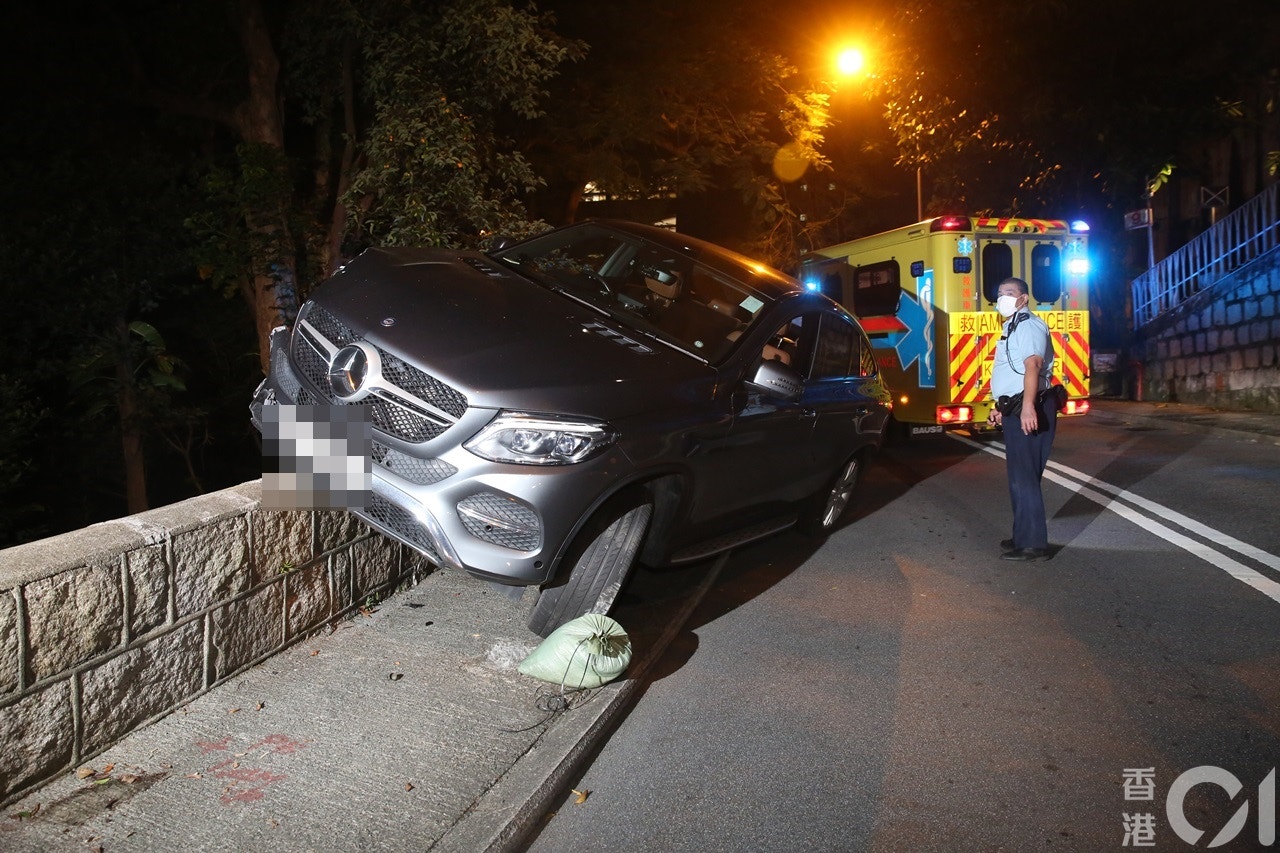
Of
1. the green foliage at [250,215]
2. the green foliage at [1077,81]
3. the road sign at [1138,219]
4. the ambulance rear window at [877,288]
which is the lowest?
the ambulance rear window at [877,288]

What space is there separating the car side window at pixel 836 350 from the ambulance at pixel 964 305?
3.79m

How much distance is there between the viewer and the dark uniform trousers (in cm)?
660

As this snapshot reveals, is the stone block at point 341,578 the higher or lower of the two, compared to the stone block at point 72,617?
lower

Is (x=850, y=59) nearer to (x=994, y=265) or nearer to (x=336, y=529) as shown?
(x=994, y=265)

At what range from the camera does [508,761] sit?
12.2 feet

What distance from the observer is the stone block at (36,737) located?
10.8 feet

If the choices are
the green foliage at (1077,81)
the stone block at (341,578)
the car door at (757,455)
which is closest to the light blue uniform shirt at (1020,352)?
the car door at (757,455)

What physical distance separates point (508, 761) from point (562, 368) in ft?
5.31

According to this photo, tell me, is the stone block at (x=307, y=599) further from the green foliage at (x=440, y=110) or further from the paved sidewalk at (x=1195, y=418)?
the paved sidewalk at (x=1195, y=418)

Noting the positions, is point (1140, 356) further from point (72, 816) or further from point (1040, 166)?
point (72, 816)

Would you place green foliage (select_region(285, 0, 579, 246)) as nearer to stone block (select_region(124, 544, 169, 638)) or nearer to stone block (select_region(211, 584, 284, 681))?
stone block (select_region(211, 584, 284, 681))

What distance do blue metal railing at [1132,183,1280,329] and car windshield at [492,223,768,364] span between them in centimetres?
1311

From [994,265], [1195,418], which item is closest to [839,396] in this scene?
[994,265]

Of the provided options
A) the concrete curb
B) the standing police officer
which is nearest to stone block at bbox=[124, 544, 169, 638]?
the concrete curb
